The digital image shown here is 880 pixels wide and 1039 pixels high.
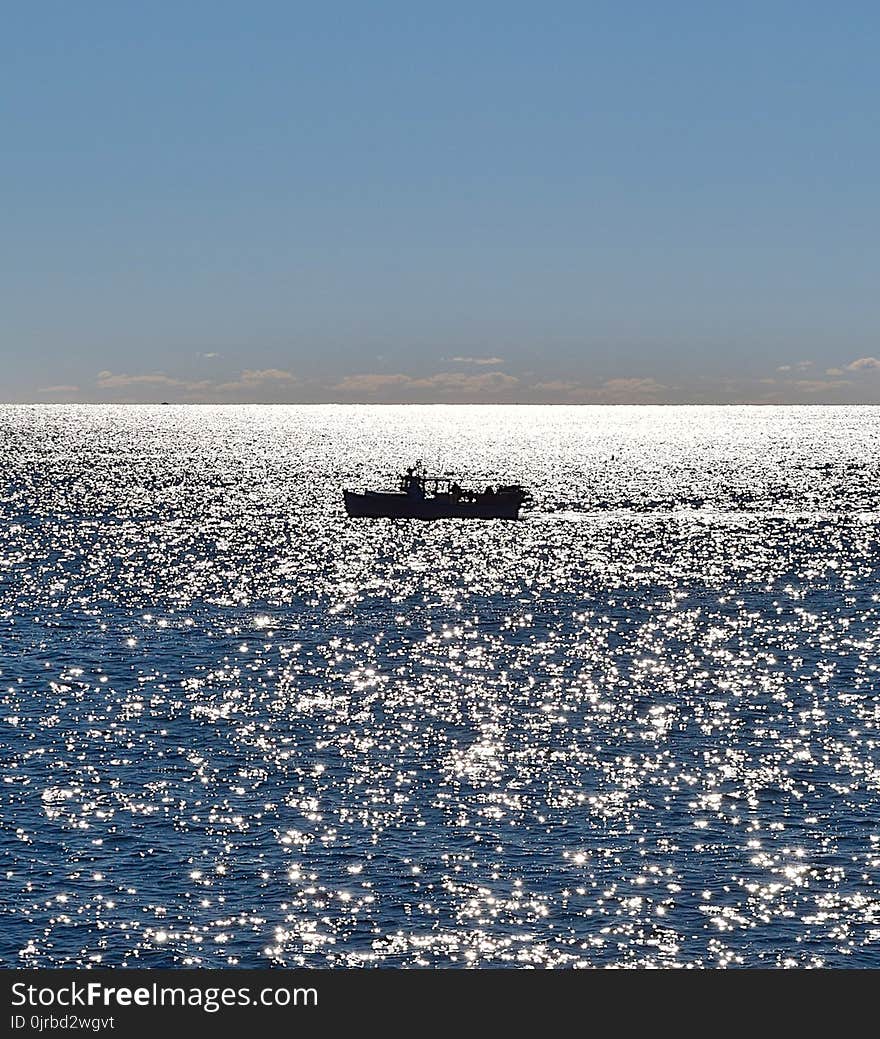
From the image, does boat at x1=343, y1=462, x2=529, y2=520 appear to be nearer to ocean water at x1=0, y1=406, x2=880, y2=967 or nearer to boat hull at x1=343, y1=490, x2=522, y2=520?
boat hull at x1=343, y1=490, x2=522, y2=520

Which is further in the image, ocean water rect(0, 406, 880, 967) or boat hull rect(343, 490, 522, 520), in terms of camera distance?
boat hull rect(343, 490, 522, 520)

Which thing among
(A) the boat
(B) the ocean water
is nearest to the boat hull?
(A) the boat

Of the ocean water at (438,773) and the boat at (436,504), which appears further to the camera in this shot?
the boat at (436,504)

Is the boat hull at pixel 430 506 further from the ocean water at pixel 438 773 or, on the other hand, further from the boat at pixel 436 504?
the ocean water at pixel 438 773

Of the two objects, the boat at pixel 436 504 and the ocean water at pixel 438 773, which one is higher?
the boat at pixel 436 504

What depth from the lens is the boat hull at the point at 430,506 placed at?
619ft

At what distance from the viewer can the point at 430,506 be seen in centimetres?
18925

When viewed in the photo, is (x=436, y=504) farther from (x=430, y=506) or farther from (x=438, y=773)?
(x=438, y=773)

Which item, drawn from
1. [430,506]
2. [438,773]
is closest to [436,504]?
[430,506]


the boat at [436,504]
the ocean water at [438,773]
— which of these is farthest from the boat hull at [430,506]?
the ocean water at [438,773]

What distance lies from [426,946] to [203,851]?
40.9ft

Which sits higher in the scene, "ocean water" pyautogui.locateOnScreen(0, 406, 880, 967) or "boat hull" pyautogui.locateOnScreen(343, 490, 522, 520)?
"boat hull" pyautogui.locateOnScreen(343, 490, 522, 520)

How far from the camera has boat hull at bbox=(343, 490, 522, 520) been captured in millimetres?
188625

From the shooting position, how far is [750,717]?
7262cm
